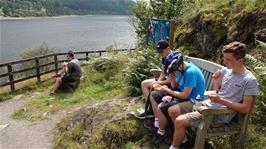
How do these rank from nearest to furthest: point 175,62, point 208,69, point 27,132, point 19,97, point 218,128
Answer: point 218,128 < point 175,62 < point 208,69 < point 27,132 < point 19,97

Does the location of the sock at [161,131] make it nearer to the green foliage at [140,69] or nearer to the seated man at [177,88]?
the seated man at [177,88]

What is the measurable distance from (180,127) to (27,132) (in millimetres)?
4990

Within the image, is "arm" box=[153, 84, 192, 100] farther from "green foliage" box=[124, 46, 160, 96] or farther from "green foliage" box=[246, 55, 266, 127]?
"green foliage" box=[124, 46, 160, 96]

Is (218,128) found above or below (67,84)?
above

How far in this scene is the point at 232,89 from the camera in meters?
3.98

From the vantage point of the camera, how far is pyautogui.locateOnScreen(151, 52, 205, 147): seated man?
178 inches

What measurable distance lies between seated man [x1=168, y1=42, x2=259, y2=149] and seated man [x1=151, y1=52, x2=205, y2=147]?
31 centimetres

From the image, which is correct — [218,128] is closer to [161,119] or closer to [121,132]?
[161,119]

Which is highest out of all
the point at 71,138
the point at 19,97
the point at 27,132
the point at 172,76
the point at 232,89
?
the point at 232,89

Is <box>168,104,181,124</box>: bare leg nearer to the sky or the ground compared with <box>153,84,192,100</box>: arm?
nearer to the ground

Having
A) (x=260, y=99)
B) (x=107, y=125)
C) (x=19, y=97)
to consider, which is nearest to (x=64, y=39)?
(x=19, y=97)


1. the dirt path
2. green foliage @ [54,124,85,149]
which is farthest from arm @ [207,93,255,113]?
the dirt path

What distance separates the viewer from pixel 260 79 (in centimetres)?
506

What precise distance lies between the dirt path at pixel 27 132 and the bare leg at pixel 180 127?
3.73 meters
